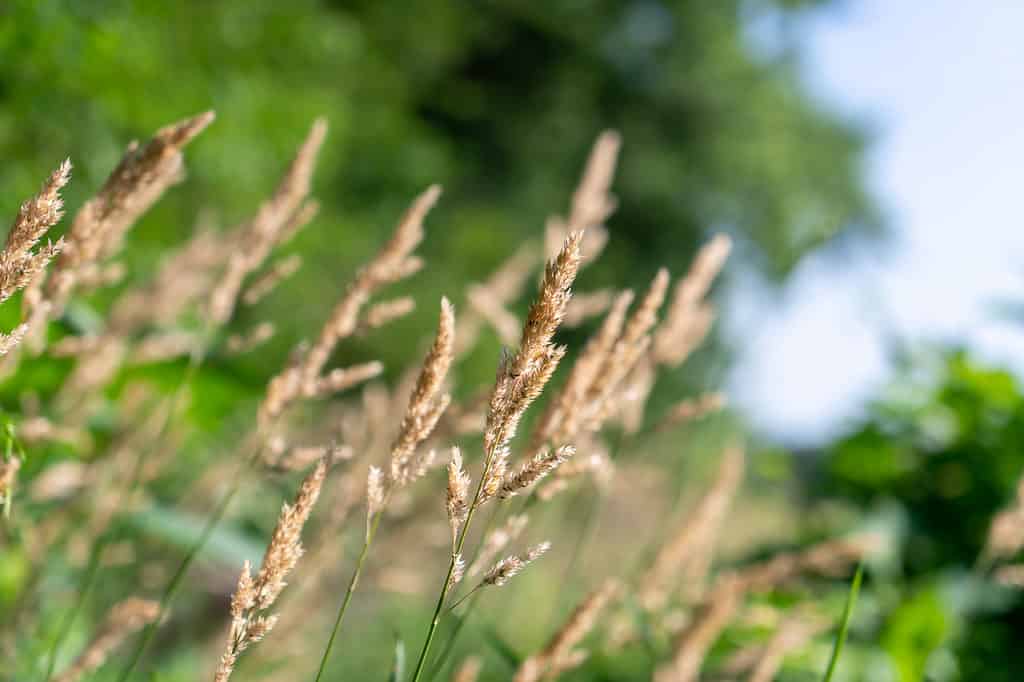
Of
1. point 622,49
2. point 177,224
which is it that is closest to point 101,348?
point 177,224

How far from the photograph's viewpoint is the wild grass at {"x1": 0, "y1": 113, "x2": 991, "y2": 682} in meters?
0.66

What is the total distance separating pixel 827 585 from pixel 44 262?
6.31ft

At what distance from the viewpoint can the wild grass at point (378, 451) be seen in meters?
0.66

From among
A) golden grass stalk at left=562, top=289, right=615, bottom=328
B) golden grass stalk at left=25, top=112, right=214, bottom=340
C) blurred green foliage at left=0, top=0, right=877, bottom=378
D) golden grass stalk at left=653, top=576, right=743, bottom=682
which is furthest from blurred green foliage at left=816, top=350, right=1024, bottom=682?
blurred green foliage at left=0, top=0, right=877, bottom=378

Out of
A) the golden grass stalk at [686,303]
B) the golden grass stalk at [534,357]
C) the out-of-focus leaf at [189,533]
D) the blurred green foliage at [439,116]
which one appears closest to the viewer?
the golden grass stalk at [534,357]

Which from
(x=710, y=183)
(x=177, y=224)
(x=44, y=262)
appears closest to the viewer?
(x=44, y=262)

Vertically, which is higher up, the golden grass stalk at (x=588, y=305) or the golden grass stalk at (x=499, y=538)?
the golden grass stalk at (x=588, y=305)

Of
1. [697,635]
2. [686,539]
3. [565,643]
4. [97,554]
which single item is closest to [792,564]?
[686,539]

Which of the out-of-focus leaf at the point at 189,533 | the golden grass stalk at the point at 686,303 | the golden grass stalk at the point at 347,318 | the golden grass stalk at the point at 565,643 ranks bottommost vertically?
the golden grass stalk at the point at 565,643

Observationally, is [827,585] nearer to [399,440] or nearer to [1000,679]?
[1000,679]

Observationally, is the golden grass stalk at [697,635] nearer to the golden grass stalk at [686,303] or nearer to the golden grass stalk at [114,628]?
the golden grass stalk at [686,303]

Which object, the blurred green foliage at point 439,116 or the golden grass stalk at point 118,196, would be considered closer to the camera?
the golden grass stalk at point 118,196

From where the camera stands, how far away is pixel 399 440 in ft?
2.32

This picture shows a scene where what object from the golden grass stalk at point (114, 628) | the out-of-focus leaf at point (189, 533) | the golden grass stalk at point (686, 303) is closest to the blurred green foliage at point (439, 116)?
the out-of-focus leaf at point (189, 533)
